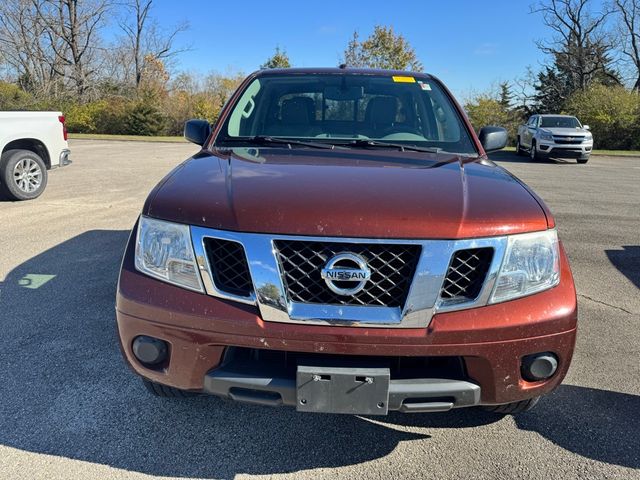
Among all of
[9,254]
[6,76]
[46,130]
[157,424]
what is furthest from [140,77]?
[157,424]

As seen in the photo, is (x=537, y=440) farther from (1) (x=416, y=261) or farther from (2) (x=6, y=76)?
(2) (x=6, y=76)

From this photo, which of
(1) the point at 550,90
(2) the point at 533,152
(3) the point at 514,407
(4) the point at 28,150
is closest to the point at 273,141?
(3) the point at 514,407

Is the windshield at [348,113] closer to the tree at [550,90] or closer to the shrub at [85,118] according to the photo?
the shrub at [85,118]

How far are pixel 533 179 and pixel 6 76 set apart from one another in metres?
38.4

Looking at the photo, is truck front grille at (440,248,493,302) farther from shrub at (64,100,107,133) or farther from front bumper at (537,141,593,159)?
shrub at (64,100,107,133)

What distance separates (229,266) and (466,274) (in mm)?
925

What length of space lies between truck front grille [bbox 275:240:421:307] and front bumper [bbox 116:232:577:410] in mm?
121

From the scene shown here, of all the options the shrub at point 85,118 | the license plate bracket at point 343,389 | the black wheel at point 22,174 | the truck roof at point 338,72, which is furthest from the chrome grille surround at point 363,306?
the shrub at point 85,118

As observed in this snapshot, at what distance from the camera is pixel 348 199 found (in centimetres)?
203

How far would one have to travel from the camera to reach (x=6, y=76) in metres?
36.9

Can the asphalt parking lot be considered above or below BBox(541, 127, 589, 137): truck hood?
below

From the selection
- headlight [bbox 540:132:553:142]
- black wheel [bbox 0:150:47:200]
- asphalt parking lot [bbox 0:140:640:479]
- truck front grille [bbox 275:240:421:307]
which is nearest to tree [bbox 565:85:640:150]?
headlight [bbox 540:132:553:142]

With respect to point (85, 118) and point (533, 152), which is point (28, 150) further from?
point (85, 118)

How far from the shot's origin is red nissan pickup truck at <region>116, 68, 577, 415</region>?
190 centimetres
